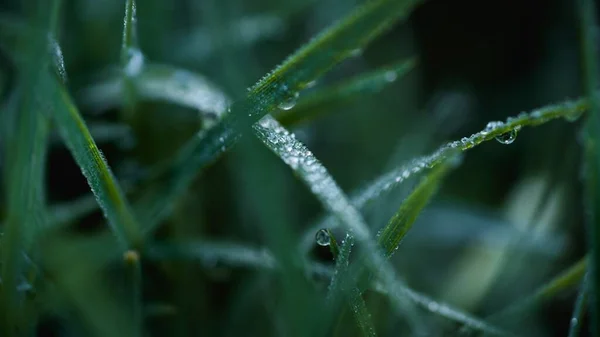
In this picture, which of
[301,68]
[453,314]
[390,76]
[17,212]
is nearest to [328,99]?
[390,76]

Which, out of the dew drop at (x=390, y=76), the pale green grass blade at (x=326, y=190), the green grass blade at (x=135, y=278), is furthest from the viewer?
the dew drop at (x=390, y=76)

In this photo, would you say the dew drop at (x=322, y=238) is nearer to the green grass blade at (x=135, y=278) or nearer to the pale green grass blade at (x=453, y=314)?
the pale green grass blade at (x=453, y=314)

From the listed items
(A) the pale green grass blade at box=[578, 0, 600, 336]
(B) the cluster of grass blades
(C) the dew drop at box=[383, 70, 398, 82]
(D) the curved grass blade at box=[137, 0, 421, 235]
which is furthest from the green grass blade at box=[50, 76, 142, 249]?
(A) the pale green grass blade at box=[578, 0, 600, 336]

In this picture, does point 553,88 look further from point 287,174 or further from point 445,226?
point 287,174

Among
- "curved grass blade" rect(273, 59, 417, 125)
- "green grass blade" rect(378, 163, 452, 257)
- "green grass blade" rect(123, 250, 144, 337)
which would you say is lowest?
"green grass blade" rect(378, 163, 452, 257)

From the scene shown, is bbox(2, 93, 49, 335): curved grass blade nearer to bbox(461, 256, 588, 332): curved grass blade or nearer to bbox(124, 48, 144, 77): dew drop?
bbox(124, 48, 144, 77): dew drop

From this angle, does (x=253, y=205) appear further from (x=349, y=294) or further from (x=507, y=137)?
(x=507, y=137)

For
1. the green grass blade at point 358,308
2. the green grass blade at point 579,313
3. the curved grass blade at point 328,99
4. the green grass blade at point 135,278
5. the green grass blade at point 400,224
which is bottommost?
the green grass blade at point 579,313

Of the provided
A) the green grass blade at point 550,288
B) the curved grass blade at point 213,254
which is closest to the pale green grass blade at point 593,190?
the green grass blade at point 550,288
